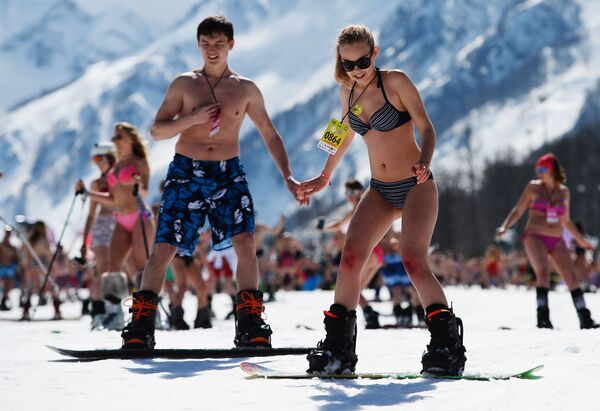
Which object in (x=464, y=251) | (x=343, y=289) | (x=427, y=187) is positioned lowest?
(x=343, y=289)

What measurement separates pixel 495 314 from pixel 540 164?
14.0ft

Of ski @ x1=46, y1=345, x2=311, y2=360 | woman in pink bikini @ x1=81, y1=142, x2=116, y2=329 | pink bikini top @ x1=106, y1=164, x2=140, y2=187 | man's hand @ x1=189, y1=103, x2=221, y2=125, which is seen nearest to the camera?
ski @ x1=46, y1=345, x2=311, y2=360

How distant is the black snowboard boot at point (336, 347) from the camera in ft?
15.4

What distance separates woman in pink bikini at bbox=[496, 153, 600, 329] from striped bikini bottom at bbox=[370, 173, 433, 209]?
4.46 meters

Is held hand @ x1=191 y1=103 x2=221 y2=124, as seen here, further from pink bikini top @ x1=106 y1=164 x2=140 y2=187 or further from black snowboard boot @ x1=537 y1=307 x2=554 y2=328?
black snowboard boot @ x1=537 y1=307 x2=554 y2=328

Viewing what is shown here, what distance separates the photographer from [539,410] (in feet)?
11.9

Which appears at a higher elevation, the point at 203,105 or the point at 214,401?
the point at 203,105

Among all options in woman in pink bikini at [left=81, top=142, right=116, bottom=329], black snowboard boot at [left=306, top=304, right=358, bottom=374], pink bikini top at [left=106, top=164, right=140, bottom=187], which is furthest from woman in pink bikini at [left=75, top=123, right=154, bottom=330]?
black snowboard boot at [left=306, top=304, right=358, bottom=374]

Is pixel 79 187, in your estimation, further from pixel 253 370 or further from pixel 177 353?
pixel 253 370

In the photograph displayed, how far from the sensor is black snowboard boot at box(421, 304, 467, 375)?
462 cm

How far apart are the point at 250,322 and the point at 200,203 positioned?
2.73ft

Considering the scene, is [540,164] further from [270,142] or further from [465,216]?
[465,216]

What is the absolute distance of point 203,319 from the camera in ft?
31.9

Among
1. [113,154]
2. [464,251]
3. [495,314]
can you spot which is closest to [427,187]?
[113,154]
